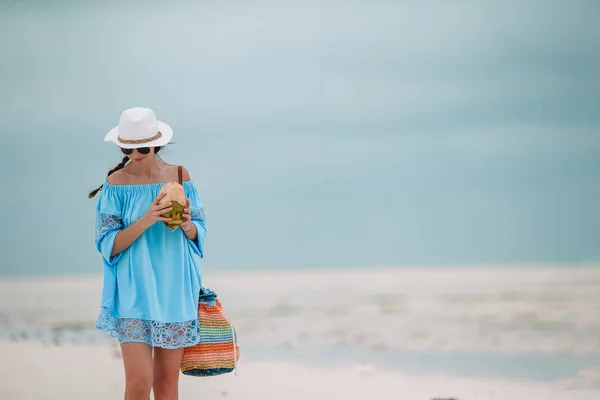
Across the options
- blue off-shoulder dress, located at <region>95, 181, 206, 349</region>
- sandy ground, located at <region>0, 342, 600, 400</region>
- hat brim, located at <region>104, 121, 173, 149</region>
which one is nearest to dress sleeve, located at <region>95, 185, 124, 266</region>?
blue off-shoulder dress, located at <region>95, 181, 206, 349</region>

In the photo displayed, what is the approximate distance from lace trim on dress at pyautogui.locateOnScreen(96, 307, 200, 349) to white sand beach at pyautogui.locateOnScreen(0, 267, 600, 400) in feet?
5.39

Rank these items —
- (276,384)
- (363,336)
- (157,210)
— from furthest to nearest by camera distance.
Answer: (363,336) < (276,384) < (157,210)

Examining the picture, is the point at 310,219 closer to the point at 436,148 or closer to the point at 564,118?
the point at 436,148

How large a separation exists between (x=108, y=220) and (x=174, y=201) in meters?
0.26

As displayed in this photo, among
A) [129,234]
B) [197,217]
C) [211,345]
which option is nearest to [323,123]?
[197,217]

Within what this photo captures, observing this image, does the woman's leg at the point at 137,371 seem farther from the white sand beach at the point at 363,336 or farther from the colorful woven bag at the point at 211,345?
the white sand beach at the point at 363,336

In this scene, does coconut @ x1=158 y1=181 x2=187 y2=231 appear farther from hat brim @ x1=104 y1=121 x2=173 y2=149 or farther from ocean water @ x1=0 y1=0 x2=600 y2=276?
ocean water @ x1=0 y1=0 x2=600 y2=276

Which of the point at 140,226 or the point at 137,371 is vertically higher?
the point at 140,226

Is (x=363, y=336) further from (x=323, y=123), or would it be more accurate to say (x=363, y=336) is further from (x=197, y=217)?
(x=197, y=217)

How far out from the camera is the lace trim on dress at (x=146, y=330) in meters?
2.85

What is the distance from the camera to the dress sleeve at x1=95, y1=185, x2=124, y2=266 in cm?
288

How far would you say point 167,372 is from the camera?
2.94 meters

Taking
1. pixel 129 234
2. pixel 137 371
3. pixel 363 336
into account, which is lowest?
pixel 137 371

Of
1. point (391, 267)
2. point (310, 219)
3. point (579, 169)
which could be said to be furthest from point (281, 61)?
point (579, 169)
